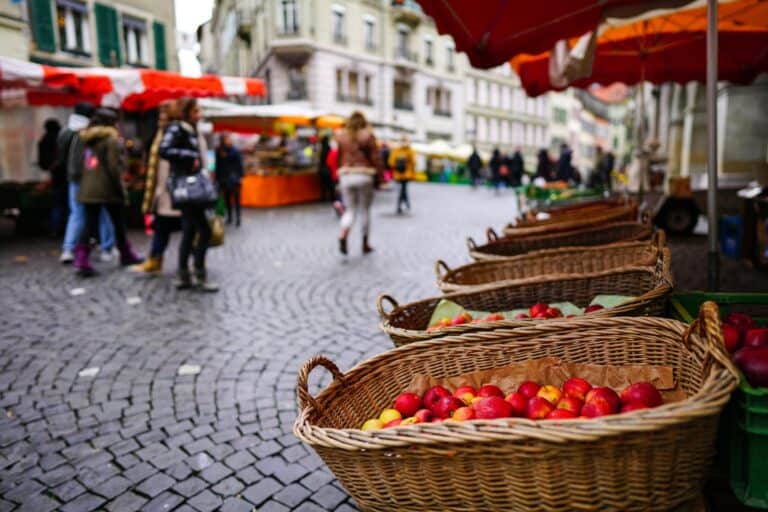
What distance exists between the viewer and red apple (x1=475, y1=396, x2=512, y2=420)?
5.50ft

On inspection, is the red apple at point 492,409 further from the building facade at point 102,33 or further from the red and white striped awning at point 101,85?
the building facade at point 102,33

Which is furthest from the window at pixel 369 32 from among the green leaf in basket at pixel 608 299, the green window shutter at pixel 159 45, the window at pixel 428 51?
the green leaf in basket at pixel 608 299

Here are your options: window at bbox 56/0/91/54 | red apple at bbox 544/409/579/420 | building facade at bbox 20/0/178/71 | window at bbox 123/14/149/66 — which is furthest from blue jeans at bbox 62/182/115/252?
window at bbox 123/14/149/66

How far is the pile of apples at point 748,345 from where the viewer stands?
1.48 meters

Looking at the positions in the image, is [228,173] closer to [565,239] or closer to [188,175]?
[188,175]

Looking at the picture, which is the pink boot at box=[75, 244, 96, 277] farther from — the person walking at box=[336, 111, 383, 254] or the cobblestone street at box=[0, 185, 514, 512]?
the person walking at box=[336, 111, 383, 254]

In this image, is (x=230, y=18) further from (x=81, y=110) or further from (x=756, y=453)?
(x=756, y=453)

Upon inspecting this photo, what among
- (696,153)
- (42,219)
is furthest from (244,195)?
→ (696,153)

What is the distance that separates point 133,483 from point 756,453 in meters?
2.34

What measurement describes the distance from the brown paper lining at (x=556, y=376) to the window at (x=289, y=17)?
32816 millimetres

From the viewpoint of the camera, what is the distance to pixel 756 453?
1.39 m

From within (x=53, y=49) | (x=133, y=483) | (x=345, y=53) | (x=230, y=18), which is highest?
(x=230, y=18)

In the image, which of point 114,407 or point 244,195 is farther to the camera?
point 244,195

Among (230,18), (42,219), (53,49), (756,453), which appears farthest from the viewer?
(230,18)
